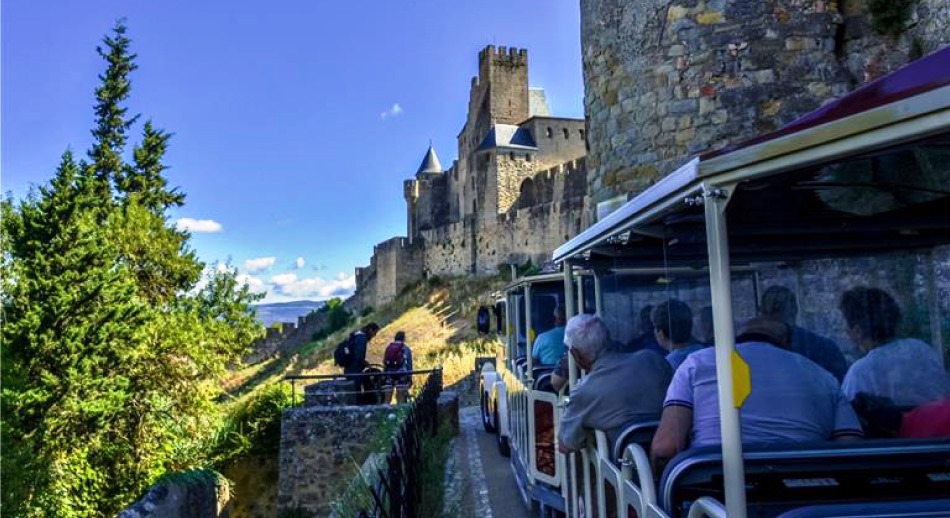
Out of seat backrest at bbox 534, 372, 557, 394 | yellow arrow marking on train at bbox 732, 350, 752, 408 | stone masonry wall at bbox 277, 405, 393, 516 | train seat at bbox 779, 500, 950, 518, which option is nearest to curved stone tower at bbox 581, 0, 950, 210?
seat backrest at bbox 534, 372, 557, 394

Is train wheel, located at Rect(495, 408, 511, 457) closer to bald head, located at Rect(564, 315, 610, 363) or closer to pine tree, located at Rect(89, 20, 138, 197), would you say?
bald head, located at Rect(564, 315, 610, 363)

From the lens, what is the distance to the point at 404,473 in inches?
219

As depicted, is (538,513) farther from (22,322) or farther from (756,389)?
(22,322)

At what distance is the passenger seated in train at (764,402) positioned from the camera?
246cm

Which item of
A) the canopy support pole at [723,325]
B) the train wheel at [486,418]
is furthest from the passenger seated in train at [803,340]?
the train wheel at [486,418]

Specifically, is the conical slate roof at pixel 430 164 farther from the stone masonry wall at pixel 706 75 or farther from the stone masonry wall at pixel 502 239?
the stone masonry wall at pixel 706 75

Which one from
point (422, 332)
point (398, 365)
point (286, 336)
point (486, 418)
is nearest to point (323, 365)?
point (422, 332)

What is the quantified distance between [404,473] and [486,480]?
8.35 ft

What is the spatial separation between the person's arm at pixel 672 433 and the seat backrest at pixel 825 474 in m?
0.25

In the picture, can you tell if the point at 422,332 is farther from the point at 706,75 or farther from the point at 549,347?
the point at 706,75

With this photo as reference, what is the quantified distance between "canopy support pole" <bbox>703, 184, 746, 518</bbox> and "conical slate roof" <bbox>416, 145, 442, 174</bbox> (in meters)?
64.8

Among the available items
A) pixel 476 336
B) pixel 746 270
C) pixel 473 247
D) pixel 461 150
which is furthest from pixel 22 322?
pixel 461 150

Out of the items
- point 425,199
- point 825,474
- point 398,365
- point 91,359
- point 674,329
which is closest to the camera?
point 825,474

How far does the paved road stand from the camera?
21.9ft
